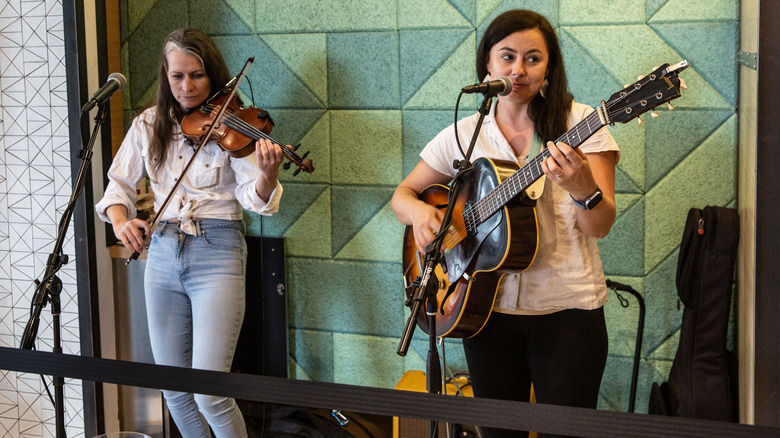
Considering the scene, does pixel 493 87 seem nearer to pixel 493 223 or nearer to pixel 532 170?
→ pixel 532 170

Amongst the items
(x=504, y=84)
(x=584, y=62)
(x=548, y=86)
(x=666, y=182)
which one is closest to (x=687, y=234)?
(x=666, y=182)

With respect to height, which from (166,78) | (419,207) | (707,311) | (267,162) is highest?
(166,78)

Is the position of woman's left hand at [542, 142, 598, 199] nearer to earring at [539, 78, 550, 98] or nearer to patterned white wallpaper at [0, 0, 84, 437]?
earring at [539, 78, 550, 98]

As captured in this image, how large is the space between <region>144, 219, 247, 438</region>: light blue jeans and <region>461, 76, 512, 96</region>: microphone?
1.11 metres

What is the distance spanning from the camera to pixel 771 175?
149 centimetres

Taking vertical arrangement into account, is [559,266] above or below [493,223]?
below

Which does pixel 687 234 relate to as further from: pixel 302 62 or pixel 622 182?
pixel 302 62

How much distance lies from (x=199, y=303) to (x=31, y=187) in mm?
995

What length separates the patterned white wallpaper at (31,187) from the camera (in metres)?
2.79

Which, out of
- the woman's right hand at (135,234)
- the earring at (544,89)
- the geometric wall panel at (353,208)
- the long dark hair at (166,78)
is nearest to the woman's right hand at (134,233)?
the woman's right hand at (135,234)

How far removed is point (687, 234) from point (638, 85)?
3.30ft

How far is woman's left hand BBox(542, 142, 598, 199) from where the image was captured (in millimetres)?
1571

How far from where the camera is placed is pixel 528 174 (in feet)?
5.62

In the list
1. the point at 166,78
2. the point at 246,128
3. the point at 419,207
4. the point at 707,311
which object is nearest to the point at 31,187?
the point at 166,78
